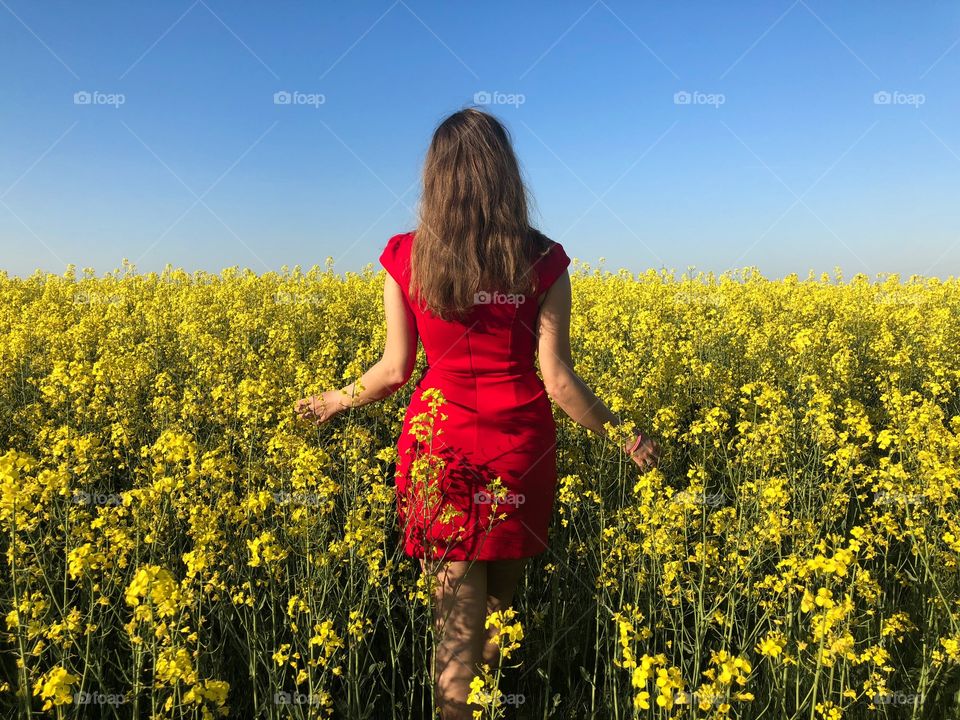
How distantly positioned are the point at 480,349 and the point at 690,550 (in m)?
1.78

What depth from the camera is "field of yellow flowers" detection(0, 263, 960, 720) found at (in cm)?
207

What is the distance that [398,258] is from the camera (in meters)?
2.51

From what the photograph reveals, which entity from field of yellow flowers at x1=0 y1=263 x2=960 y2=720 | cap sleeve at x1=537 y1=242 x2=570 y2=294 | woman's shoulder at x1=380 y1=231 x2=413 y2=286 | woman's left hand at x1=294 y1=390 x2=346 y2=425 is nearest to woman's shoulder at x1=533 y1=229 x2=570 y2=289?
cap sleeve at x1=537 y1=242 x2=570 y2=294

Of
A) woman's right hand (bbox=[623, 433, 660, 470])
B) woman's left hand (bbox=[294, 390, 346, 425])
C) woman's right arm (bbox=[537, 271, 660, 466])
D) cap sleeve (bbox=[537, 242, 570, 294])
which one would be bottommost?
woman's right hand (bbox=[623, 433, 660, 470])

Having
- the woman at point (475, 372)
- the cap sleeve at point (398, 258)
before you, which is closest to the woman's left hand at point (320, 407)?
the woman at point (475, 372)

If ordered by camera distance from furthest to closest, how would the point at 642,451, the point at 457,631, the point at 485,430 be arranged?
the point at 642,451
the point at 485,430
the point at 457,631

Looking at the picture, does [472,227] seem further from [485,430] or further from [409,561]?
[409,561]

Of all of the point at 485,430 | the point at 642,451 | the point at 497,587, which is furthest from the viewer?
the point at 642,451

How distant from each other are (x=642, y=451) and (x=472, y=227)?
1.23 metres

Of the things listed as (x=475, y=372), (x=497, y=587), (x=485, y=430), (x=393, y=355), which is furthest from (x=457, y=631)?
(x=393, y=355)

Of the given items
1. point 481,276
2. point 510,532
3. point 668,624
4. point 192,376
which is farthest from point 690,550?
point 192,376

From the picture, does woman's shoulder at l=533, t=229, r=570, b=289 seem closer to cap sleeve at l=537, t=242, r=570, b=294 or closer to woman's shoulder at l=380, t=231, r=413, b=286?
cap sleeve at l=537, t=242, r=570, b=294

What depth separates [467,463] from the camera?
2.45 meters

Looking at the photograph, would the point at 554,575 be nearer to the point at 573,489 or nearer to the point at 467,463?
the point at 573,489
